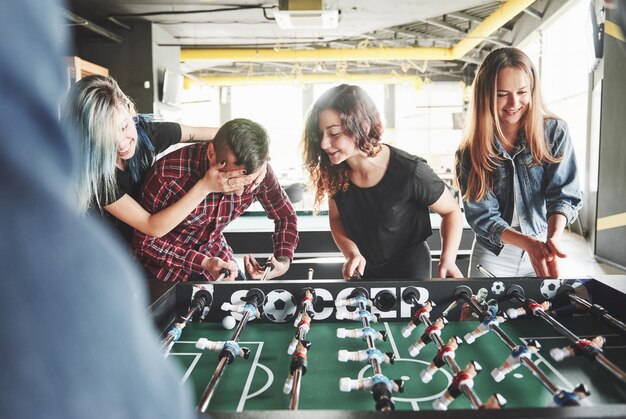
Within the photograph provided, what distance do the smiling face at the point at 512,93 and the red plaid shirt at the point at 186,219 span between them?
1054 mm

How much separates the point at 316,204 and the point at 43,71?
2.05 meters

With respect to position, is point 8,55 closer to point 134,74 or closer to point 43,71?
point 43,71

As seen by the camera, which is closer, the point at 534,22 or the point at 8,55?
the point at 8,55

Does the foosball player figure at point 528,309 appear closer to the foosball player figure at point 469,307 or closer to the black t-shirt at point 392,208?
the foosball player figure at point 469,307

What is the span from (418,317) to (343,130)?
0.92m

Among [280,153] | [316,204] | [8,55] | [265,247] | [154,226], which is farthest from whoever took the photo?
[280,153]

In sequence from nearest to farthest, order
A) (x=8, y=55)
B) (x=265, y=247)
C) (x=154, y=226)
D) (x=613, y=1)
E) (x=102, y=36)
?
1. (x=8, y=55)
2. (x=613, y=1)
3. (x=154, y=226)
4. (x=265, y=247)
5. (x=102, y=36)

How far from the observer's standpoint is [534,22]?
27.3 ft

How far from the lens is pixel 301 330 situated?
1333 millimetres

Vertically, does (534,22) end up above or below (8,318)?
above

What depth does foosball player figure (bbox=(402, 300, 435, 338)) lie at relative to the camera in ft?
4.48

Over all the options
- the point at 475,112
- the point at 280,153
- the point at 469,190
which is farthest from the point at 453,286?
the point at 280,153

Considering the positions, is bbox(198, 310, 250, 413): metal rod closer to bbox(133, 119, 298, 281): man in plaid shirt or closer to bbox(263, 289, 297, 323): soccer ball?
bbox(263, 289, 297, 323): soccer ball

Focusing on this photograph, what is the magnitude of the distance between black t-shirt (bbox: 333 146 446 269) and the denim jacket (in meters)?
0.19
